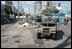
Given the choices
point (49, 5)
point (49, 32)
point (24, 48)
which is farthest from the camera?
point (49, 5)

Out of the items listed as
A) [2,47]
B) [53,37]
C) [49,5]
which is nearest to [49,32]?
[53,37]

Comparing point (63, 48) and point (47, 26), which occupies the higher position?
point (47, 26)

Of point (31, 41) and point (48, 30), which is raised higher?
point (48, 30)

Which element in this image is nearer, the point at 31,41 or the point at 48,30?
the point at 31,41

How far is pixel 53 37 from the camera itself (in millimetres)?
16672

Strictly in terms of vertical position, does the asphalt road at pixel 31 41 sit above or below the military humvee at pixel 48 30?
below

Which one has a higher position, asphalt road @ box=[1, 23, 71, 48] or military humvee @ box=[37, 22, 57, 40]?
military humvee @ box=[37, 22, 57, 40]

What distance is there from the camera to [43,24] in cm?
1781

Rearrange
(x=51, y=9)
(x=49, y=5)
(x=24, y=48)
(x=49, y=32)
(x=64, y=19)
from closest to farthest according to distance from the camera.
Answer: (x=24, y=48), (x=49, y=32), (x=64, y=19), (x=51, y=9), (x=49, y=5)

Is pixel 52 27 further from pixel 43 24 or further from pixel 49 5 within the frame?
pixel 49 5

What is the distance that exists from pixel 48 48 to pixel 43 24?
5.31 meters

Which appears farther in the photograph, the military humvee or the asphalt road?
the military humvee

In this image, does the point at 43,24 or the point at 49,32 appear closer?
the point at 49,32

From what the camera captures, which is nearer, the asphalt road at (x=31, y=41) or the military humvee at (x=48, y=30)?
the asphalt road at (x=31, y=41)
